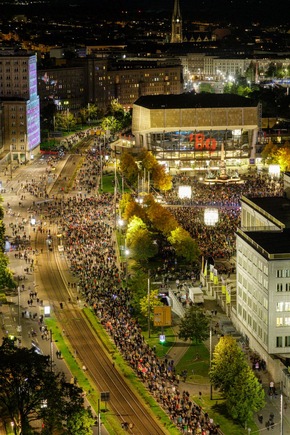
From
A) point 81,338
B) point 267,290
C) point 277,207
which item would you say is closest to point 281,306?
point 267,290

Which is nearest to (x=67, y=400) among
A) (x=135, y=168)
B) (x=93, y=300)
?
(x=93, y=300)

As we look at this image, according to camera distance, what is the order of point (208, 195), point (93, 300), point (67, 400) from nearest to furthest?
point (67, 400)
point (93, 300)
point (208, 195)

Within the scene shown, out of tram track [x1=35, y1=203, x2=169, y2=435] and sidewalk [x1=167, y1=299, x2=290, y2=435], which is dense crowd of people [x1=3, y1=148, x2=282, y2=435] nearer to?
sidewalk [x1=167, y1=299, x2=290, y2=435]

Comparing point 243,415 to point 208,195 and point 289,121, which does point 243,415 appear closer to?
point 208,195

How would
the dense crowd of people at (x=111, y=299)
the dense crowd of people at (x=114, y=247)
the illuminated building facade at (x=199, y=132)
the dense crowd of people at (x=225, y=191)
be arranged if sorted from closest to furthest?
the dense crowd of people at (x=111, y=299) → the dense crowd of people at (x=114, y=247) → the dense crowd of people at (x=225, y=191) → the illuminated building facade at (x=199, y=132)

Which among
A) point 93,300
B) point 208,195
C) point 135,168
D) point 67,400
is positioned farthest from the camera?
point 135,168

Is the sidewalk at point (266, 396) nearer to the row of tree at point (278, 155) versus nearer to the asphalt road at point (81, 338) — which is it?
the asphalt road at point (81, 338)

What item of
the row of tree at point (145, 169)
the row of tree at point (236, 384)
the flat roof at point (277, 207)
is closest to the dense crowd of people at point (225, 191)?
the row of tree at point (145, 169)
